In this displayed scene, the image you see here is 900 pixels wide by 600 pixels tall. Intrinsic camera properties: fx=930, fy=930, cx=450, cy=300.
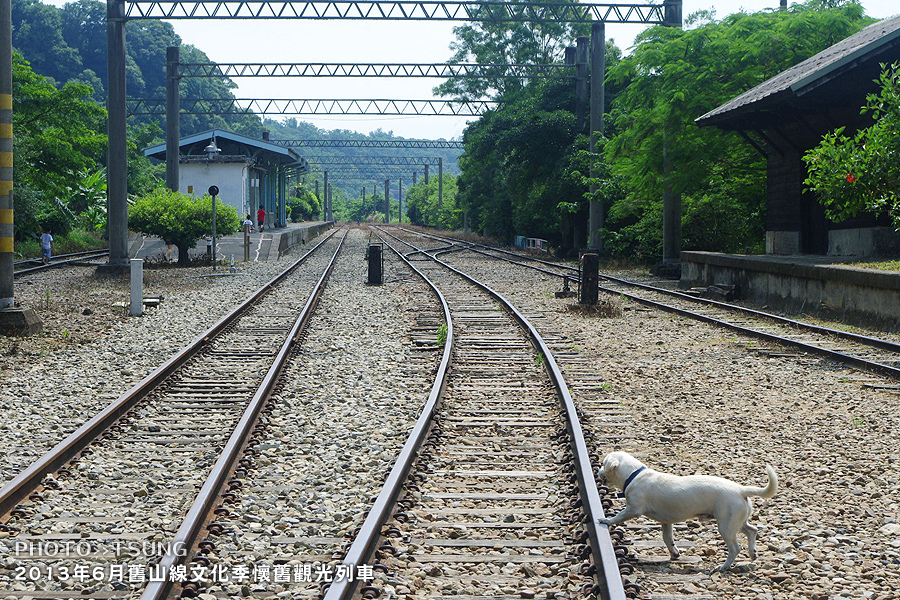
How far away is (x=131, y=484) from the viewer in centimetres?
613

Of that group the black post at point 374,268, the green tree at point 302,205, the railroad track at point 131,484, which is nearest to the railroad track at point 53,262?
the black post at point 374,268

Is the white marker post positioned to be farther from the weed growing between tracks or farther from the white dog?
the white dog

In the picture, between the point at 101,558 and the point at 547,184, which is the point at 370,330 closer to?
the point at 101,558

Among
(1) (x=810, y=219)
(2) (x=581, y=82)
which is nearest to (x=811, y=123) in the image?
(1) (x=810, y=219)

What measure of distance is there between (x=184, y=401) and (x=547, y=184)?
2981cm

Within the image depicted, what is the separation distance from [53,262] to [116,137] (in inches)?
321

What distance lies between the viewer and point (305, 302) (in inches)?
728

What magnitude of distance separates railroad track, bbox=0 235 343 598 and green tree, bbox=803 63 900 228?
827 centimetres

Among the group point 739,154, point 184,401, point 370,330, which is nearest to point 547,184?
point 739,154

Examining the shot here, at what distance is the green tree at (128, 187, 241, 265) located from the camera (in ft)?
96.5

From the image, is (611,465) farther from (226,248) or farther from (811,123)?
(226,248)

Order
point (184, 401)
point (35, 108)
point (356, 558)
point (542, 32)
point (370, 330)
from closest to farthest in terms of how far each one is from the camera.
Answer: point (356, 558), point (184, 401), point (370, 330), point (35, 108), point (542, 32)

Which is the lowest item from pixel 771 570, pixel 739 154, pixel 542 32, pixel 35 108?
pixel 771 570

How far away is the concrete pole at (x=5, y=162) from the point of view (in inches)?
525
